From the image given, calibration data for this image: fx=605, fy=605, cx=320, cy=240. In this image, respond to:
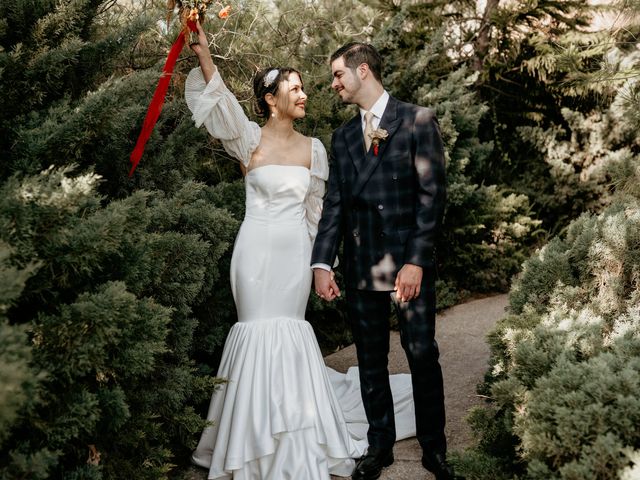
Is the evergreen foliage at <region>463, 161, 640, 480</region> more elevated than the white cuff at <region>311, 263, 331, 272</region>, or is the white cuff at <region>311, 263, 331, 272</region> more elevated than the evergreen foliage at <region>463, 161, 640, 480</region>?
the white cuff at <region>311, 263, 331, 272</region>

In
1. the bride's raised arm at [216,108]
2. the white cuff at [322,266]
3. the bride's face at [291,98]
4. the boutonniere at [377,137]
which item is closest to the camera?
the boutonniere at [377,137]

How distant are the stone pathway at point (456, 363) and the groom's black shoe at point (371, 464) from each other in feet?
0.23

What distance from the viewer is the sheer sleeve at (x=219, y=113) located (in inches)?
144

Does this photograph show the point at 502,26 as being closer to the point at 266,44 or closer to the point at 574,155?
the point at 574,155

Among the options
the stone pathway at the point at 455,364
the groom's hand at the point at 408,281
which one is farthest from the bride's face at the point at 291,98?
the stone pathway at the point at 455,364

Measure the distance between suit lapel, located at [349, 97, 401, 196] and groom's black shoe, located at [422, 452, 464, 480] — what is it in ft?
5.07

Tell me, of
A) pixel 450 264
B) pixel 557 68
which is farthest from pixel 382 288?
pixel 557 68

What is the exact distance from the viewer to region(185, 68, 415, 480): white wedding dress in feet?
11.4

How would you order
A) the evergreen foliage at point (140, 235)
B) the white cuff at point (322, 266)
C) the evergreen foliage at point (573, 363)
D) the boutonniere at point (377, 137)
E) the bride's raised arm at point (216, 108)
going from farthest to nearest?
the bride's raised arm at point (216, 108)
the white cuff at point (322, 266)
the boutonniere at point (377, 137)
the evergreen foliage at point (573, 363)
the evergreen foliage at point (140, 235)

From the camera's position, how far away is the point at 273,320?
151 inches

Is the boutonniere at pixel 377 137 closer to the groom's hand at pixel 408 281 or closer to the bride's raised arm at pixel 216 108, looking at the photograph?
the groom's hand at pixel 408 281

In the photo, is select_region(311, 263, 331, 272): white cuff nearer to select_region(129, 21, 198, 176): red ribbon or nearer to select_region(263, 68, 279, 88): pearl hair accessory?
select_region(129, 21, 198, 176): red ribbon

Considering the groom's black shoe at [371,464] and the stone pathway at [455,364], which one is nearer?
the groom's black shoe at [371,464]

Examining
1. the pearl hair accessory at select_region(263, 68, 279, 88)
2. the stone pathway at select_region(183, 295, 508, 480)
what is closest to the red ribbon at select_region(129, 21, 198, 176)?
the pearl hair accessory at select_region(263, 68, 279, 88)
